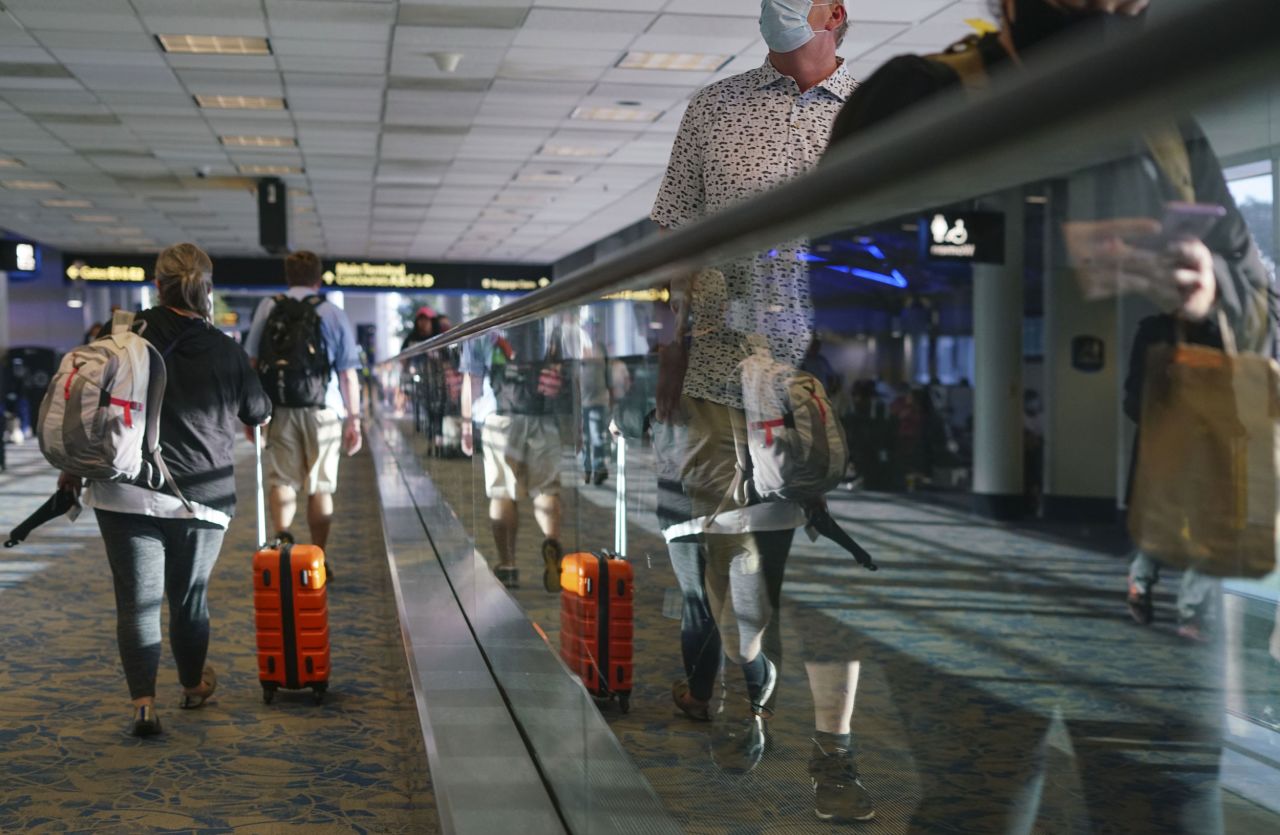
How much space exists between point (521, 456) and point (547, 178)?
15.6 m

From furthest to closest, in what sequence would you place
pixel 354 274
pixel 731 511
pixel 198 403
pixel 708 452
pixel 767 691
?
pixel 354 274
pixel 198 403
pixel 708 452
pixel 731 511
pixel 767 691

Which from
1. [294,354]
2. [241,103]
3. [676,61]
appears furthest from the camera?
[241,103]

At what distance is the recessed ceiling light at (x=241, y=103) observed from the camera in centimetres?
1378

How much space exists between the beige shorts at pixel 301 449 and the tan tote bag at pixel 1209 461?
252 inches

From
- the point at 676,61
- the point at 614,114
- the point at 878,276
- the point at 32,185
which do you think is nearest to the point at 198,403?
the point at 878,276

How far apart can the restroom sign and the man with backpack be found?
596cm

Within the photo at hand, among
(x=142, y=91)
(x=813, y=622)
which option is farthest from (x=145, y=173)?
(x=813, y=622)

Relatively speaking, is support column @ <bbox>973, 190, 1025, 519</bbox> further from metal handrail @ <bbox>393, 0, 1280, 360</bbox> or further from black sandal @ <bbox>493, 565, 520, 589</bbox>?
black sandal @ <bbox>493, 565, 520, 589</bbox>

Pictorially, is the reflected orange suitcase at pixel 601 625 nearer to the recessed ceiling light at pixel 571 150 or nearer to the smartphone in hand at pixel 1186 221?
the smartphone in hand at pixel 1186 221

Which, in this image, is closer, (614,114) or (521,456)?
(521,456)

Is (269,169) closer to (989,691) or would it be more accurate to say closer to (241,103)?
(241,103)

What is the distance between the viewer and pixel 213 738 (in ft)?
13.7

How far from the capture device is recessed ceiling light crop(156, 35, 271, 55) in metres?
11.2

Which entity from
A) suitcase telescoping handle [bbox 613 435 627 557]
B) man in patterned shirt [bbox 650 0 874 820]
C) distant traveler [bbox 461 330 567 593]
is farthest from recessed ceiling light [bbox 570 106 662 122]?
man in patterned shirt [bbox 650 0 874 820]
